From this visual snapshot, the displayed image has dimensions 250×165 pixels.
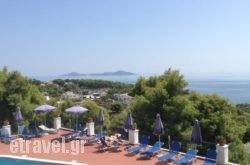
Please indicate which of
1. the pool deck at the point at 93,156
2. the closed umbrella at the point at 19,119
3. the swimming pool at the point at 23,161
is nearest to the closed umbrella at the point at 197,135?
the pool deck at the point at 93,156

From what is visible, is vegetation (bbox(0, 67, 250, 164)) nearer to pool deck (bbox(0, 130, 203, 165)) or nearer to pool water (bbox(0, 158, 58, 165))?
pool deck (bbox(0, 130, 203, 165))

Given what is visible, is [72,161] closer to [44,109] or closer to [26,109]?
[44,109]

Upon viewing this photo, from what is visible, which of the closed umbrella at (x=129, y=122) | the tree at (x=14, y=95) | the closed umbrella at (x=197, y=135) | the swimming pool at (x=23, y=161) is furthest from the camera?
the tree at (x=14, y=95)

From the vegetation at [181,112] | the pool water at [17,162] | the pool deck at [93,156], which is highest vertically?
the vegetation at [181,112]

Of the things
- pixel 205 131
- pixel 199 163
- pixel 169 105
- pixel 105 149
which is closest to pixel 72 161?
pixel 105 149

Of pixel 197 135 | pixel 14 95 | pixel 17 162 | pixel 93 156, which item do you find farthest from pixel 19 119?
pixel 197 135

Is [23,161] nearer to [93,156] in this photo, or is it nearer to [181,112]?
[93,156]

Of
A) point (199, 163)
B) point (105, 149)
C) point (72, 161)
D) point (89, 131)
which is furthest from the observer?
point (89, 131)

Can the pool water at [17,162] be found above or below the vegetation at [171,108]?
below

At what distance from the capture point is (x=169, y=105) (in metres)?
21.8

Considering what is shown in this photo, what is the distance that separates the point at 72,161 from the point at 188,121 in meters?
9.50

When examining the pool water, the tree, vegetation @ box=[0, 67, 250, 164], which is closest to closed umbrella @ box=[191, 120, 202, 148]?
the pool water

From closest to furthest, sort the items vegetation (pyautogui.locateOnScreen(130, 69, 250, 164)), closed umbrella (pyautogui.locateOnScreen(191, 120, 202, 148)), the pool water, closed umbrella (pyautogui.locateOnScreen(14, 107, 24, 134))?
closed umbrella (pyautogui.locateOnScreen(191, 120, 202, 148)), the pool water, closed umbrella (pyautogui.locateOnScreen(14, 107, 24, 134)), vegetation (pyautogui.locateOnScreen(130, 69, 250, 164))

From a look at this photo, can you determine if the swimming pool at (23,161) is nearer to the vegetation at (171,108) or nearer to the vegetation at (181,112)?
the vegetation at (171,108)
